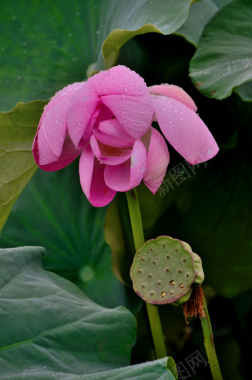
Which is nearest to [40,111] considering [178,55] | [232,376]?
[178,55]

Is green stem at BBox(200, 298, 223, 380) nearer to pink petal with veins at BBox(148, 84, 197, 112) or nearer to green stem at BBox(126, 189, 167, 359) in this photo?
green stem at BBox(126, 189, 167, 359)

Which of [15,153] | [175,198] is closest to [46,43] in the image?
[15,153]

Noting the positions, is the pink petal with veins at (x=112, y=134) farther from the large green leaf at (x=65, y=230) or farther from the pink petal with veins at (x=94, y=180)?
the large green leaf at (x=65, y=230)

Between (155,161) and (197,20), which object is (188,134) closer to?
(155,161)

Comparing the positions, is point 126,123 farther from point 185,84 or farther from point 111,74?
point 185,84

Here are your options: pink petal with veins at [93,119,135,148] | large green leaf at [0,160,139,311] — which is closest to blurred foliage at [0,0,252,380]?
large green leaf at [0,160,139,311]

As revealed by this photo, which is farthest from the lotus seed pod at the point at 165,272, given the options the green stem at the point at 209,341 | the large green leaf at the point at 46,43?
the large green leaf at the point at 46,43
